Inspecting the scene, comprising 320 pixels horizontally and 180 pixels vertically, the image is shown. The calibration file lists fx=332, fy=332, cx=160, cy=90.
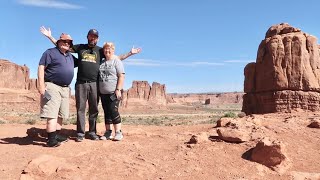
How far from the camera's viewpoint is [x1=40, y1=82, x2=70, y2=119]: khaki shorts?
6.30 meters

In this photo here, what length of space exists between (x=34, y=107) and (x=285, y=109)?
4676cm

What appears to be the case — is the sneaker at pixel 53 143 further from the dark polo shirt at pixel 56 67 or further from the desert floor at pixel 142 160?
the dark polo shirt at pixel 56 67

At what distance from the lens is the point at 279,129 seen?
9.05 meters

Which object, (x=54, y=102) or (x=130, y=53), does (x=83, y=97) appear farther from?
(x=130, y=53)

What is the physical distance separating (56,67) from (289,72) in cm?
1269

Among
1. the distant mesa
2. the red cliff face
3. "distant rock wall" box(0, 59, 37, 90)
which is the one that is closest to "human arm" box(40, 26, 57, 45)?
the distant mesa

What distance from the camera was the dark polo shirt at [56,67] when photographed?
6.36 metres

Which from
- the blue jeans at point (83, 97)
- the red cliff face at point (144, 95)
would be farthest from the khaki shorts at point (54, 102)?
the red cliff face at point (144, 95)

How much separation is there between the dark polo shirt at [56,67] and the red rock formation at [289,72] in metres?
12.2

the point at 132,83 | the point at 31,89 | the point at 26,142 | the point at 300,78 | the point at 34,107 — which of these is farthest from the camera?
the point at 132,83

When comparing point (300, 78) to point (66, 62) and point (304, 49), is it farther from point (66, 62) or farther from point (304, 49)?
point (66, 62)

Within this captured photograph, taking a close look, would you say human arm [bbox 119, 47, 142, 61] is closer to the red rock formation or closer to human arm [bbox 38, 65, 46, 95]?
human arm [bbox 38, 65, 46, 95]

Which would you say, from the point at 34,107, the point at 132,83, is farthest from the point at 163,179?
the point at 132,83

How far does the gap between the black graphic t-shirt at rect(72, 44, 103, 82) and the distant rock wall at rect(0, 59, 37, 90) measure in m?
61.4
